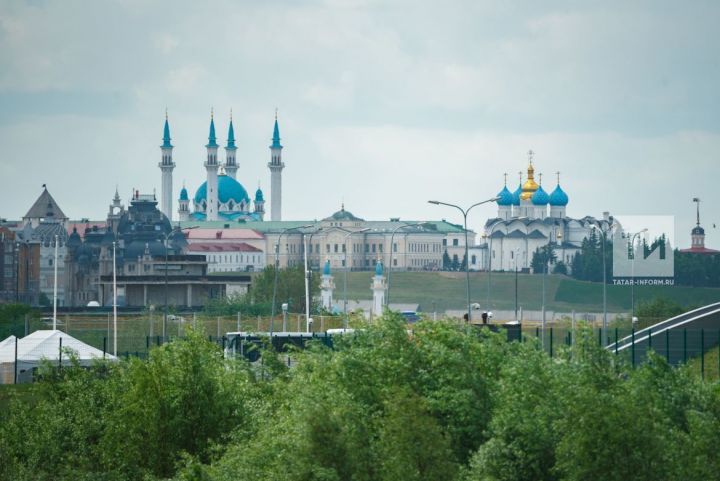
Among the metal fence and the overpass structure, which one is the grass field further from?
the metal fence

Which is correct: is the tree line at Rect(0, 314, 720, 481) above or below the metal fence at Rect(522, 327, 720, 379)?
below

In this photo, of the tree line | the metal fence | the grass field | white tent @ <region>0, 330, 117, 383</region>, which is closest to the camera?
the tree line

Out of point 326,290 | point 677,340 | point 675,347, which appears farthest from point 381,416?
point 326,290

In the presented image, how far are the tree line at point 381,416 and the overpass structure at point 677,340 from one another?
7360mm

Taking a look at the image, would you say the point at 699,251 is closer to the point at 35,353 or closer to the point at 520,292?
the point at 520,292

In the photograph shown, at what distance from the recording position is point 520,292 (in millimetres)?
164250

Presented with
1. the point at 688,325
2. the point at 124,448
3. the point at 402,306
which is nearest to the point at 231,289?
the point at 402,306

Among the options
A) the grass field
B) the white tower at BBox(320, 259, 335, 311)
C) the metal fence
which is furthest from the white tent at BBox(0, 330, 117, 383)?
the white tower at BBox(320, 259, 335, 311)

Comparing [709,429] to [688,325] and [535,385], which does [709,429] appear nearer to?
[535,385]

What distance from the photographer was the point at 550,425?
34656mm

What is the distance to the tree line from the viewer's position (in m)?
33.7

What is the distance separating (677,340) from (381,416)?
55.5 feet

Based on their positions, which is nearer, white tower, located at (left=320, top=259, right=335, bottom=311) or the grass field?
the grass field

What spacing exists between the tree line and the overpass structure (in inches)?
290
